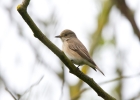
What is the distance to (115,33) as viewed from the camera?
941 centimetres

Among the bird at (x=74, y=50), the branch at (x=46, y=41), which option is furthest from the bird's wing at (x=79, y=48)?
the branch at (x=46, y=41)

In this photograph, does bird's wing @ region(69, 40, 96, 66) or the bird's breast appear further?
bird's wing @ region(69, 40, 96, 66)

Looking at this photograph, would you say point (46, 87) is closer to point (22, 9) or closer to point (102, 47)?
point (22, 9)

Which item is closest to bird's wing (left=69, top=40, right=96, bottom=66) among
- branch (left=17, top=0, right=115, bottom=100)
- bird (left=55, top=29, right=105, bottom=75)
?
bird (left=55, top=29, right=105, bottom=75)

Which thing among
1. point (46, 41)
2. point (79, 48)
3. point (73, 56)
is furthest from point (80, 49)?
point (46, 41)

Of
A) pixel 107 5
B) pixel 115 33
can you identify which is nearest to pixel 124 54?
pixel 115 33

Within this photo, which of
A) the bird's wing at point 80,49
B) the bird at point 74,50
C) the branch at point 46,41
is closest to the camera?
the branch at point 46,41

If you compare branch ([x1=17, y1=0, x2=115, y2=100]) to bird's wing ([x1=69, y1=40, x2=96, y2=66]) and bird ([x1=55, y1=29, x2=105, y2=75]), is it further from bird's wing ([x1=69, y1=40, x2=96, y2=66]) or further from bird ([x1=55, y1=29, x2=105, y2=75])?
bird's wing ([x1=69, y1=40, x2=96, y2=66])

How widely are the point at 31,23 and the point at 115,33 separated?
576cm

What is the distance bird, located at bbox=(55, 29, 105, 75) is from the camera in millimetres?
6020

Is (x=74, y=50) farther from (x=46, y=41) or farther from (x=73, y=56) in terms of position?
(x=46, y=41)

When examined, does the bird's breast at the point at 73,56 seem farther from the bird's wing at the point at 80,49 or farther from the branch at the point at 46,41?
the branch at the point at 46,41

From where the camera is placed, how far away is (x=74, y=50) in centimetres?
659

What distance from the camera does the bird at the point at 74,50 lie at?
19.8 ft
